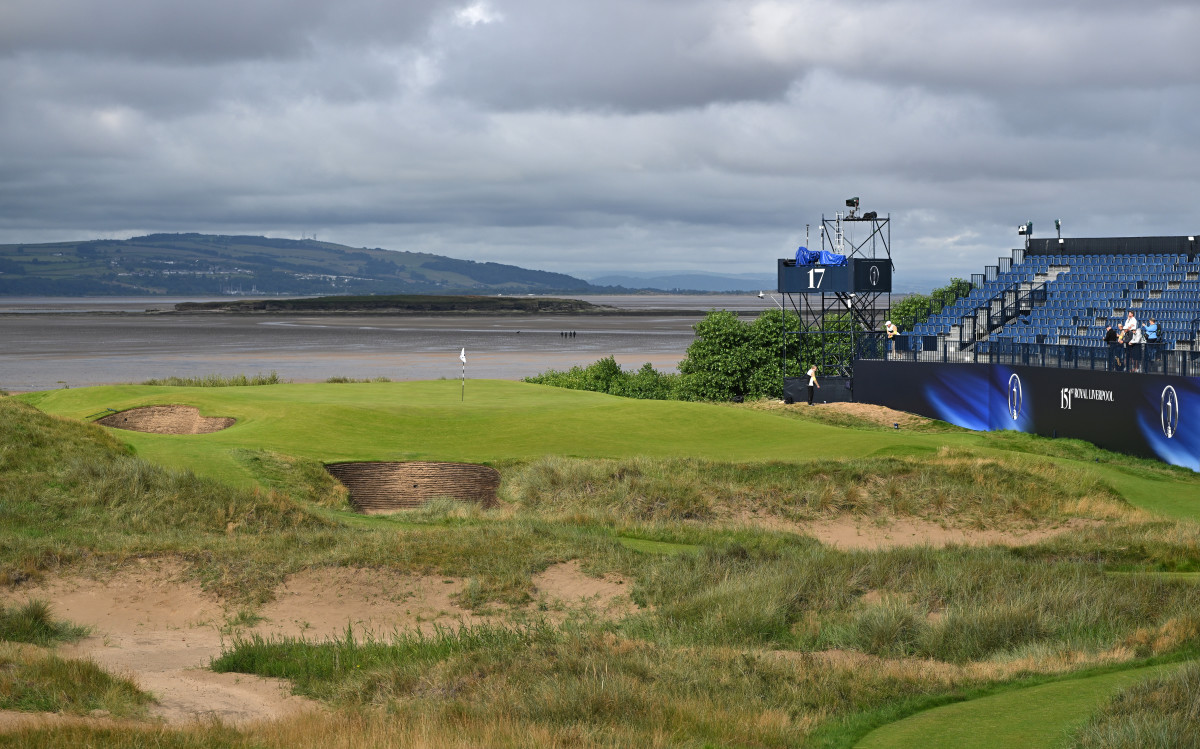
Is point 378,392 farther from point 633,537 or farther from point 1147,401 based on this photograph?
point 1147,401

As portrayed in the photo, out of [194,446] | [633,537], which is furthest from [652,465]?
Answer: [194,446]

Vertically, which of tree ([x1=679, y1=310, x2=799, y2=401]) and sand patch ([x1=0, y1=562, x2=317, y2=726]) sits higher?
tree ([x1=679, y1=310, x2=799, y2=401])

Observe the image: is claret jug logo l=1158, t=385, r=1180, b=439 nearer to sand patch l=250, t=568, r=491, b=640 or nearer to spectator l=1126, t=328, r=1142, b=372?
spectator l=1126, t=328, r=1142, b=372

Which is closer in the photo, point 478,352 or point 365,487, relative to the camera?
point 365,487

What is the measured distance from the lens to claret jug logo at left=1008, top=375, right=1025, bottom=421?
37.7 meters

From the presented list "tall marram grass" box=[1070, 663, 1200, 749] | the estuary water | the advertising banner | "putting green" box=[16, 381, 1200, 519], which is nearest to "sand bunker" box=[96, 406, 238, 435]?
"putting green" box=[16, 381, 1200, 519]

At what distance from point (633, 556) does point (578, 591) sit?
6.01ft

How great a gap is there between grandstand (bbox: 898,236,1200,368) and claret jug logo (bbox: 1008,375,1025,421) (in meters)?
1.10

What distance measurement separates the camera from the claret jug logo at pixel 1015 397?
1484 inches

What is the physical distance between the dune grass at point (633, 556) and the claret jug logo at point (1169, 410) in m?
1.99

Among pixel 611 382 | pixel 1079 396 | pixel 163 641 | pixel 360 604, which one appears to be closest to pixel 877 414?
pixel 1079 396

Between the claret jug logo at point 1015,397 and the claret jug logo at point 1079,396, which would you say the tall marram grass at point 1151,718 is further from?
the claret jug logo at point 1015,397

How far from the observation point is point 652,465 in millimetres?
26578

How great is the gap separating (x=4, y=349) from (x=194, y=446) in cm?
11053
